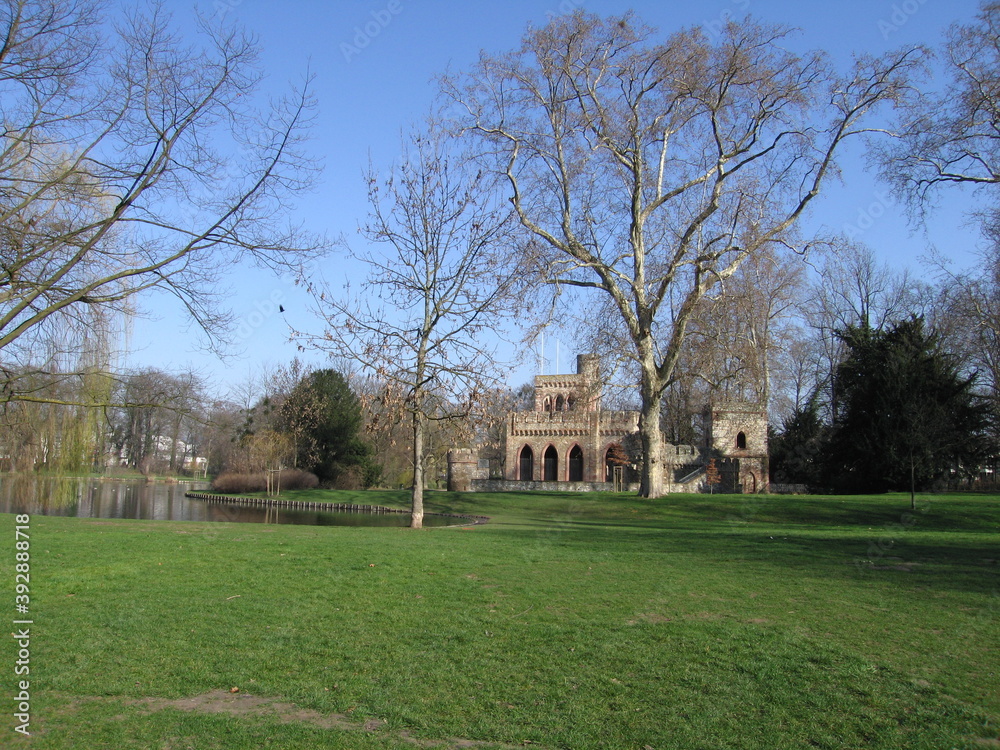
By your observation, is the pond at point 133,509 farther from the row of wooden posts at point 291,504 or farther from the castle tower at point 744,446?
the castle tower at point 744,446

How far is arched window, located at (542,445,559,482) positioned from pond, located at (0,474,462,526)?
21.4m

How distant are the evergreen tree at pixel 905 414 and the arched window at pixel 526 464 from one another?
826 inches

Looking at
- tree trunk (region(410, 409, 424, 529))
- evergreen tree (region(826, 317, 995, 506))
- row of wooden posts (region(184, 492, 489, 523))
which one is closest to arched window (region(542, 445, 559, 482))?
row of wooden posts (region(184, 492, 489, 523))

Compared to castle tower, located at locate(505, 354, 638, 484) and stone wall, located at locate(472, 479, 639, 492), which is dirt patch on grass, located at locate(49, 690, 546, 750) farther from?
castle tower, located at locate(505, 354, 638, 484)

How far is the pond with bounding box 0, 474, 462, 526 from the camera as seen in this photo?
22734mm

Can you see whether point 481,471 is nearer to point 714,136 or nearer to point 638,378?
point 638,378

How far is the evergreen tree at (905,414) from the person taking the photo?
97.9 ft

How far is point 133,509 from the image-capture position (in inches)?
1087

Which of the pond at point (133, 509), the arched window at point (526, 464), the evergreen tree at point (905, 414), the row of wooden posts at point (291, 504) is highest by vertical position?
the evergreen tree at point (905, 414)

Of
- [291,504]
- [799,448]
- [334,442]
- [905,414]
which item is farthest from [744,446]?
[291,504]

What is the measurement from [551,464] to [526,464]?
1.73 meters

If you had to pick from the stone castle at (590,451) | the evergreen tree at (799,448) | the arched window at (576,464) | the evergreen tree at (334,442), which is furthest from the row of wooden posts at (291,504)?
the evergreen tree at (799,448)

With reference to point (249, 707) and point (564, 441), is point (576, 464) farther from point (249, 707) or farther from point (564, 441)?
point (249, 707)

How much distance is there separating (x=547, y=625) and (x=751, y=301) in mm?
18300
